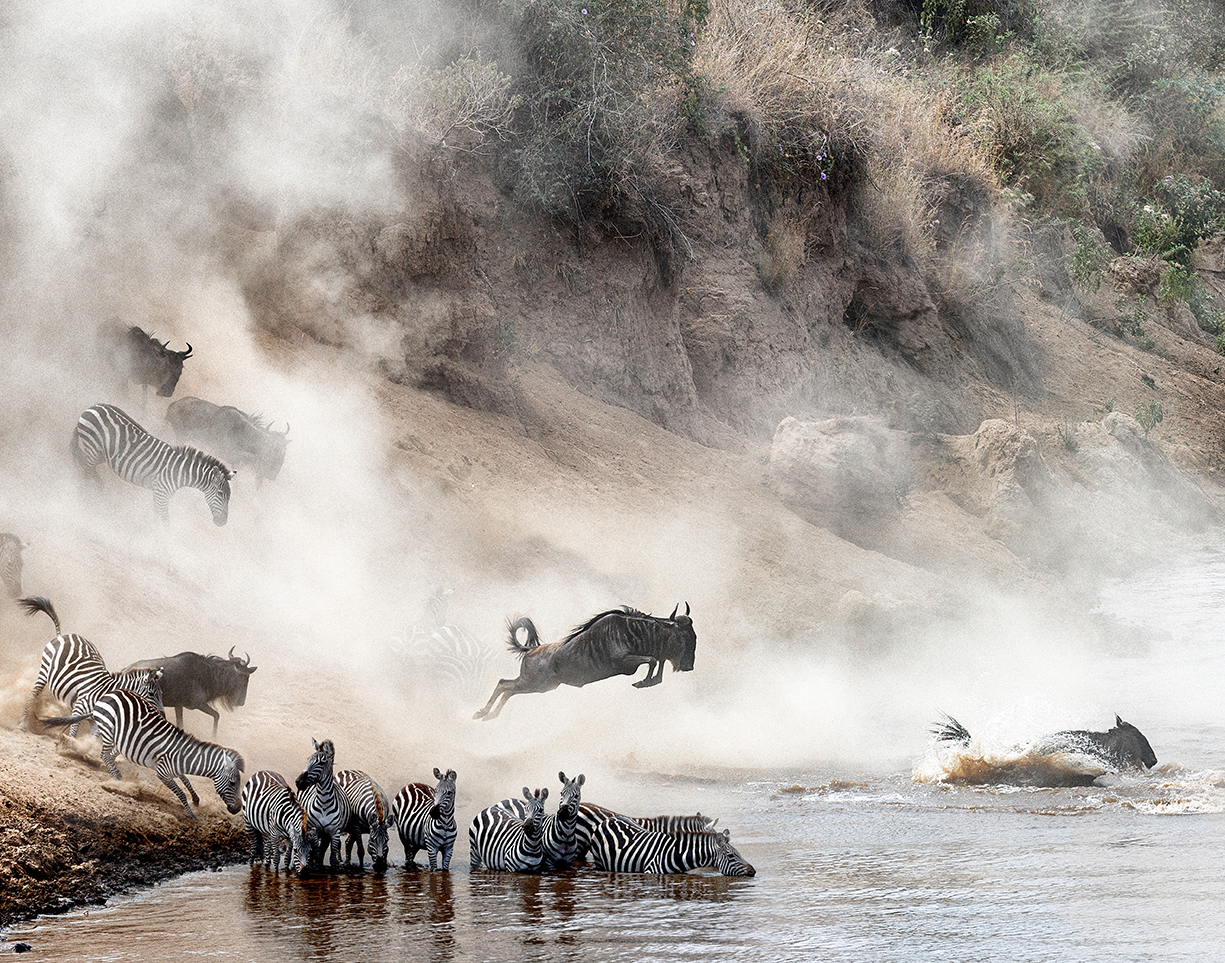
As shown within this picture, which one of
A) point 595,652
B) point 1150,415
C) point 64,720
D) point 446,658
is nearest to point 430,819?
point 64,720

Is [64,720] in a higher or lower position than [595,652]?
lower

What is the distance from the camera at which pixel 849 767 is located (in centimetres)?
1212

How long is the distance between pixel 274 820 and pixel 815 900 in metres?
3.06

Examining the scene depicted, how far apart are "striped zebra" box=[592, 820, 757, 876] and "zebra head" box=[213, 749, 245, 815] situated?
2.27 m

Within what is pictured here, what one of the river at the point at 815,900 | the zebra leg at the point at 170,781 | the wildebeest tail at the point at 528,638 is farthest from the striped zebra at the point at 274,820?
the wildebeest tail at the point at 528,638

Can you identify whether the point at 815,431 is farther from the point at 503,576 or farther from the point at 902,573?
the point at 503,576

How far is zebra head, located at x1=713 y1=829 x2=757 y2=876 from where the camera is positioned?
7668 millimetres

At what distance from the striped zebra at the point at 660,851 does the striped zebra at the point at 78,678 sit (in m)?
3.04

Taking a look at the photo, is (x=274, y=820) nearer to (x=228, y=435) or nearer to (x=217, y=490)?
(x=217, y=490)

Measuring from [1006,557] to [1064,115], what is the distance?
16310 mm

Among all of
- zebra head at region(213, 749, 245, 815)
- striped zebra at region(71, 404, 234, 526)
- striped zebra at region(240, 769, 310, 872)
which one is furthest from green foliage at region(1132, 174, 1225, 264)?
striped zebra at region(240, 769, 310, 872)

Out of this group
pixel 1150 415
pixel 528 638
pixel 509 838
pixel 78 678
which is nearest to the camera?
pixel 509 838

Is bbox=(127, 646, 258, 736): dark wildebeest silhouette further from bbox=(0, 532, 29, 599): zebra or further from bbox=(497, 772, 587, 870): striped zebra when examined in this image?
bbox=(497, 772, 587, 870): striped zebra

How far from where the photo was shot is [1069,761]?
432 inches
